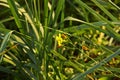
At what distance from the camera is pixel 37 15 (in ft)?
4.21

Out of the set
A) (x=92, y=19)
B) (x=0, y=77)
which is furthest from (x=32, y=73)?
(x=92, y=19)

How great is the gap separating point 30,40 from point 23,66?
0.50 feet

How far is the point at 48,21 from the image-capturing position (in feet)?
4.09

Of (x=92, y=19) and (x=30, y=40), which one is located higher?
(x=30, y=40)

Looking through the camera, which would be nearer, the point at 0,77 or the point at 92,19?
the point at 0,77

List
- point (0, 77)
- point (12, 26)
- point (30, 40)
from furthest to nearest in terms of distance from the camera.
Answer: point (12, 26) → point (0, 77) → point (30, 40)

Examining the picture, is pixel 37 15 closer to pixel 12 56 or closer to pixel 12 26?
pixel 12 56

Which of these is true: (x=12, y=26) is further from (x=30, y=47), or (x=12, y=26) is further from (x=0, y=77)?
(x=30, y=47)

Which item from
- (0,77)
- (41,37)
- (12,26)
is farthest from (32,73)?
(12,26)

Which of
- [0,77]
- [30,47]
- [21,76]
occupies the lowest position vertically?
[0,77]

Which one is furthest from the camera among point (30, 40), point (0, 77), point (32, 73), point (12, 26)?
point (12, 26)

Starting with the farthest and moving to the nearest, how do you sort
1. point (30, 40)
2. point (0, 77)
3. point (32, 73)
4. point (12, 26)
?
1. point (12, 26)
2. point (0, 77)
3. point (32, 73)
4. point (30, 40)

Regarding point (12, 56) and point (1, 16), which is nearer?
point (12, 56)

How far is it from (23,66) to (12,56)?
0.20ft
